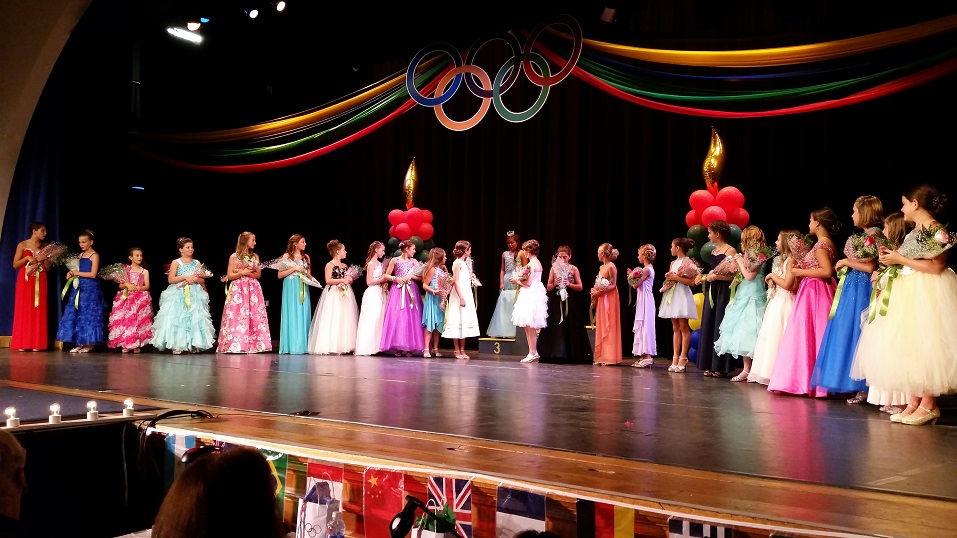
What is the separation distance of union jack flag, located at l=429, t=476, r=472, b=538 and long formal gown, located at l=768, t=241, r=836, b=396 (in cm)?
408

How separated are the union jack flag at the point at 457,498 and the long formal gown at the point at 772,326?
4.39m

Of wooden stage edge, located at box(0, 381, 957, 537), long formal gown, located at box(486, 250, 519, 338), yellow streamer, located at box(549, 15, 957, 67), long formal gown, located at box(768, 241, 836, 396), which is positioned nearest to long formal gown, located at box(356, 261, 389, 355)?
long formal gown, located at box(486, 250, 519, 338)

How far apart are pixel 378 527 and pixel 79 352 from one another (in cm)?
888

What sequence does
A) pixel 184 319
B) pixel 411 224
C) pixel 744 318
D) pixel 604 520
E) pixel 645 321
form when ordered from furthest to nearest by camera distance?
pixel 411 224 < pixel 184 319 < pixel 645 321 < pixel 744 318 < pixel 604 520

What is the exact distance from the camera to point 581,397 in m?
4.98

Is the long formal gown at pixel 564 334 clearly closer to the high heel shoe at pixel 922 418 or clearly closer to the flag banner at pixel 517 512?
the high heel shoe at pixel 922 418

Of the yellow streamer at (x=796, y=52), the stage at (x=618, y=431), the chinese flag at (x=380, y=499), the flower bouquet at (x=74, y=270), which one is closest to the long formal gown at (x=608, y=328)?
the stage at (x=618, y=431)

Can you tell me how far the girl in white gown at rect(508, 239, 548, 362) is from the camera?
9.10m

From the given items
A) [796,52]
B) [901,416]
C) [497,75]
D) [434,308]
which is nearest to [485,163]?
[497,75]

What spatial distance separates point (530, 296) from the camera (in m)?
9.12

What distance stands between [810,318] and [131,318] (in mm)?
8894

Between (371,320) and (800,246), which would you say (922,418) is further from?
(371,320)

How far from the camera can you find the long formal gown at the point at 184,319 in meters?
9.65

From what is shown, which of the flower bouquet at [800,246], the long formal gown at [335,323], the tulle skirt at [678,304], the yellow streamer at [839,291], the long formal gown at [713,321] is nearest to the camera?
the yellow streamer at [839,291]
